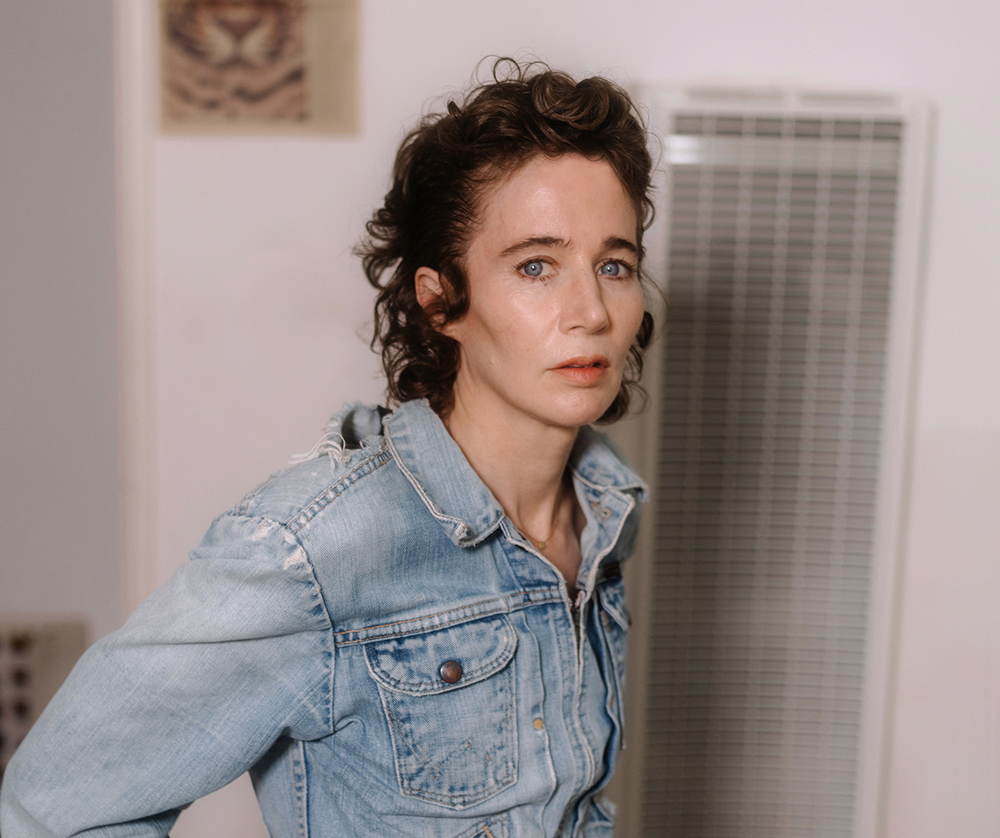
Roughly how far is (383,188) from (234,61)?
0.99 feet

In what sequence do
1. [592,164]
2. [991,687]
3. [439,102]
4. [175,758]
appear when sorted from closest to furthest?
[175,758] → [592,164] → [439,102] → [991,687]

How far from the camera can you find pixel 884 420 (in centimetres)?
128

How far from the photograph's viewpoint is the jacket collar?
30.7 inches

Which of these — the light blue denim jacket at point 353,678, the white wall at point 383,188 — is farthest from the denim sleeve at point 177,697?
the white wall at point 383,188

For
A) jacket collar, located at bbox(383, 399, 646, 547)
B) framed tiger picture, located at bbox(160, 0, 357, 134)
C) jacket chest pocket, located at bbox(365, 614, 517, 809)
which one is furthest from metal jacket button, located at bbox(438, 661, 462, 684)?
framed tiger picture, located at bbox(160, 0, 357, 134)

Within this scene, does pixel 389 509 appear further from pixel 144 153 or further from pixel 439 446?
pixel 144 153

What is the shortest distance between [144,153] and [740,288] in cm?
98

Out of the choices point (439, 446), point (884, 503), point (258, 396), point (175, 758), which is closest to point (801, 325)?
point (884, 503)

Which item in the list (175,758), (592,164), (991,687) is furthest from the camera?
(991,687)

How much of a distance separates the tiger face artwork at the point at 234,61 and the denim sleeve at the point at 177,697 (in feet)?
2.63

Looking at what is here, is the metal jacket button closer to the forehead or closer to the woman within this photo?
the woman

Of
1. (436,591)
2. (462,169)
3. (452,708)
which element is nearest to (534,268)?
(462,169)

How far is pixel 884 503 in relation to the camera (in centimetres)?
129

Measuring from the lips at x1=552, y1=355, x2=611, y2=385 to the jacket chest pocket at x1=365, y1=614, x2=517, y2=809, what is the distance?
259 mm
